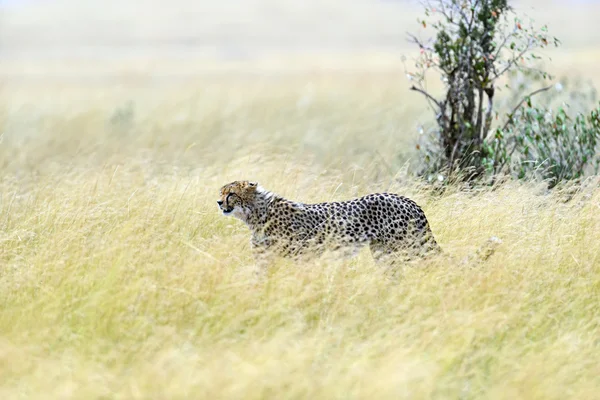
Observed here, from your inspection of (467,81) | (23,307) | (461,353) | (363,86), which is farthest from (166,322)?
(363,86)

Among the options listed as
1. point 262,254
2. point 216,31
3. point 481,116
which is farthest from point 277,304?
point 216,31

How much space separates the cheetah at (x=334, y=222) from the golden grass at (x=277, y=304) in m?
0.17

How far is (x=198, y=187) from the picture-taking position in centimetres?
705

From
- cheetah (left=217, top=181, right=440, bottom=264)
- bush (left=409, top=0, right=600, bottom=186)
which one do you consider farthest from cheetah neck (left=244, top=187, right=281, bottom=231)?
bush (left=409, top=0, right=600, bottom=186)

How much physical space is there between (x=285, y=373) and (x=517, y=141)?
4.49 m

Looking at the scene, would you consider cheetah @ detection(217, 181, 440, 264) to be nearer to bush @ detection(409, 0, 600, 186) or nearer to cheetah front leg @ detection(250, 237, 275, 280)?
cheetah front leg @ detection(250, 237, 275, 280)

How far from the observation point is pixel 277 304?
4582 mm

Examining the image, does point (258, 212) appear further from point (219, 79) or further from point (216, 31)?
A: point (216, 31)

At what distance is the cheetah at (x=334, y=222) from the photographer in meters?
5.45

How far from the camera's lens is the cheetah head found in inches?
217

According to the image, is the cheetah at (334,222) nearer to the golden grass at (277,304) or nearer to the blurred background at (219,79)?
the golden grass at (277,304)

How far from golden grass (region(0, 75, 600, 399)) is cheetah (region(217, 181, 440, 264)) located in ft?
0.55

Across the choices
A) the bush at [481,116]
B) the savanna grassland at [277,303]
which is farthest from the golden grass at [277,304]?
the bush at [481,116]

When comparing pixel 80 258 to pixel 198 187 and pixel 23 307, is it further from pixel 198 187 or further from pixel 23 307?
pixel 198 187
